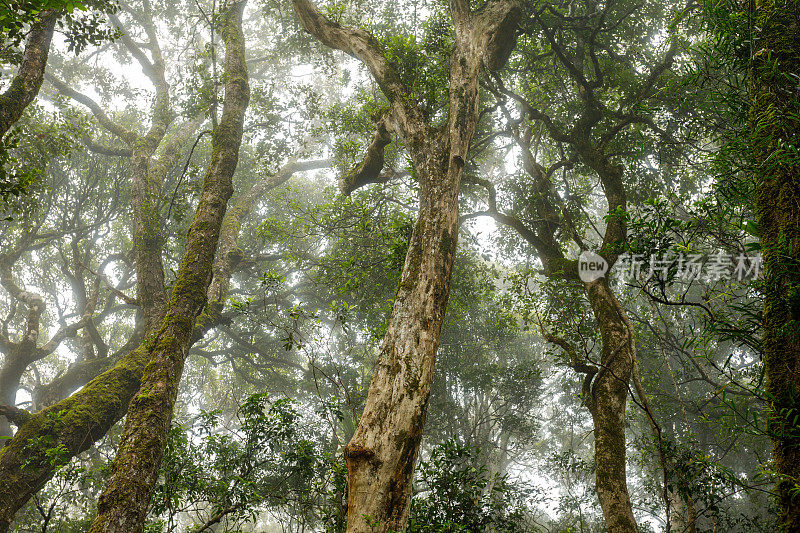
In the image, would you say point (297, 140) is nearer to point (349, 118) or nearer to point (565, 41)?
point (349, 118)

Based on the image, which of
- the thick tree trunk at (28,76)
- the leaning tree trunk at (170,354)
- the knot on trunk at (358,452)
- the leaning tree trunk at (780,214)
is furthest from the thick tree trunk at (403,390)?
the thick tree trunk at (28,76)

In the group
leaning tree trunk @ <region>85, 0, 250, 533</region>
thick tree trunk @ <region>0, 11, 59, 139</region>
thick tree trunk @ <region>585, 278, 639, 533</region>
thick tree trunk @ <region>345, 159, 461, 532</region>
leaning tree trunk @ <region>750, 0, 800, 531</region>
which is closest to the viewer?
leaning tree trunk @ <region>750, 0, 800, 531</region>

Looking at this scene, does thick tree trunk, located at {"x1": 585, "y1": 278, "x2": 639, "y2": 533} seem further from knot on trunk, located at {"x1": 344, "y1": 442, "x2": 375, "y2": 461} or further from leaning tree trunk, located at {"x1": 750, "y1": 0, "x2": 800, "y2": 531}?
knot on trunk, located at {"x1": 344, "y1": 442, "x2": 375, "y2": 461}

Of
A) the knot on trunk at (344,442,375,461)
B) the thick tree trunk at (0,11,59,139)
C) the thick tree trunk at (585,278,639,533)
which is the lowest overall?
the knot on trunk at (344,442,375,461)

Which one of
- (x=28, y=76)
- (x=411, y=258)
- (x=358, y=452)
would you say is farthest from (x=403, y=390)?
(x=28, y=76)

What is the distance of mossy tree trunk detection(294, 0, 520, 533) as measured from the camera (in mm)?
3490

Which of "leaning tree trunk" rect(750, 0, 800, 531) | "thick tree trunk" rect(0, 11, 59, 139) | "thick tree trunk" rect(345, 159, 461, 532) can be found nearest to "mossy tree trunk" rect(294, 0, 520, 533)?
"thick tree trunk" rect(345, 159, 461, 532)

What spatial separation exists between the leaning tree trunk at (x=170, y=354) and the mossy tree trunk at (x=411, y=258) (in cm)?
195

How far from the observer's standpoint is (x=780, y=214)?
2.82 m

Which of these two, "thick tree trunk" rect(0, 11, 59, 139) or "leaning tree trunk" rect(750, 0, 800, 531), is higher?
"thick tree trunk" rect(0, 11, 59, 139)

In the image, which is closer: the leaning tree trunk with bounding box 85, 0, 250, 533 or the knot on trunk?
the knot on trunk

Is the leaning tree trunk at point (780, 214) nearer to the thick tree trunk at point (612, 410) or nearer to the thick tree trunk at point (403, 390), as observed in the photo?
the thick tree trunk at point (612, 410)

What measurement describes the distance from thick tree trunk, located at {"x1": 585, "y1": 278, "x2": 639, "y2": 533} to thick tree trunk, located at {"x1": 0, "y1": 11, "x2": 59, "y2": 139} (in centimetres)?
718

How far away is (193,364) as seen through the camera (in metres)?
20.3
